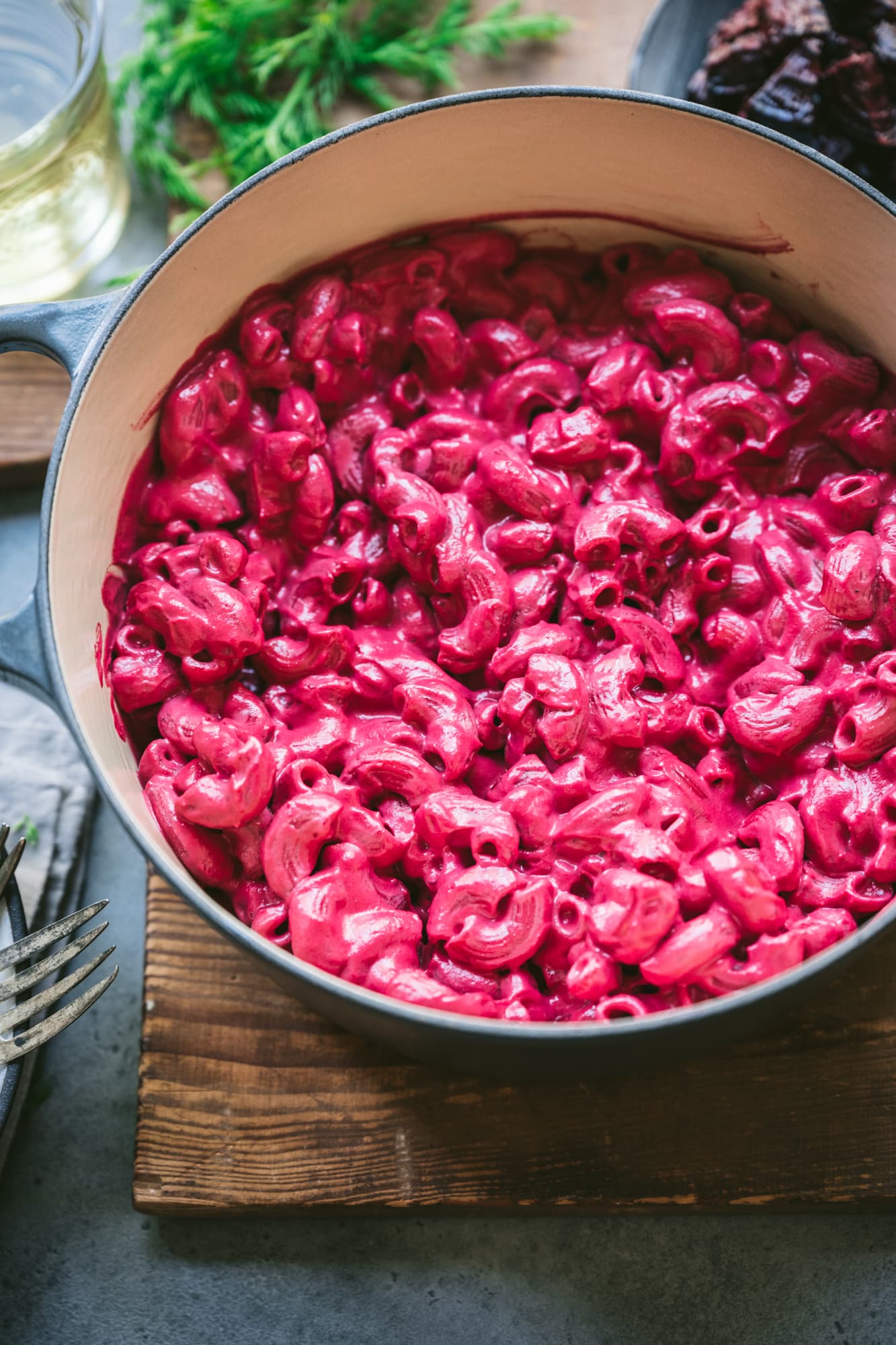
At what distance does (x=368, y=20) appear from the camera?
1.89m

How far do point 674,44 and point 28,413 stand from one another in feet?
3.59

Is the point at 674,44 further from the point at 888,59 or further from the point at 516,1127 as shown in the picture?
the point at 516,1127

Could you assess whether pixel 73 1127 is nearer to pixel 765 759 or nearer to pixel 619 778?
pixel 619 778

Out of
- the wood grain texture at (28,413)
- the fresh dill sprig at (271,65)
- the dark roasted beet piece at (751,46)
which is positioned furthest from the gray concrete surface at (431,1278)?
the dark roasted beet piece at (751,46)

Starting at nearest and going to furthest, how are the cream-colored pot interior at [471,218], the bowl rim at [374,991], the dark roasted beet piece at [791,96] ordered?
1. the bowl rim at [374,991]
2. the cream-colored pot interior at [471,218]
3. the dark roasted beet piece at [791,96]

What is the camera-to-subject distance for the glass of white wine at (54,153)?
1637mm

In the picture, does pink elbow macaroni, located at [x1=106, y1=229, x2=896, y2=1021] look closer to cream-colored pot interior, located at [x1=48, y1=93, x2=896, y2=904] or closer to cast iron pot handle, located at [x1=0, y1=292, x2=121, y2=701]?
cream-colored pot interior, located at [x1=48, y1=93, x2=896, y2=904]

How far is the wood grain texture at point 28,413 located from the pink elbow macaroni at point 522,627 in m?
0.41

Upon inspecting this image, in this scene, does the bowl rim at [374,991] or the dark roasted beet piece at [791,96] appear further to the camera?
the dark roasted beet piece at [791,96]

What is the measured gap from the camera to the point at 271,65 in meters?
1.80

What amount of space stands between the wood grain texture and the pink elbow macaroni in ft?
1.34

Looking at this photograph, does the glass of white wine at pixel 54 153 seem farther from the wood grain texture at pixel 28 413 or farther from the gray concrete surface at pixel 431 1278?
the gray concrete surface at pixel 431 1278

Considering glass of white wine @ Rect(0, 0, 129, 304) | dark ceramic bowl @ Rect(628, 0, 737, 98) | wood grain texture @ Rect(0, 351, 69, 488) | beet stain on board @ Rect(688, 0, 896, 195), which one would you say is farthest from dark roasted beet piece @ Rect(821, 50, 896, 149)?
wood grain texture @ Rect(0, 351, 69, 488)

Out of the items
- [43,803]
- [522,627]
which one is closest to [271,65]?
[522,627]
